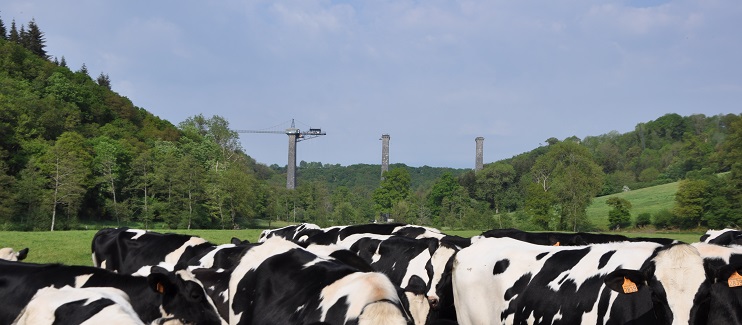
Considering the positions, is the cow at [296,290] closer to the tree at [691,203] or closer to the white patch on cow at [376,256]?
the white patch on cow at [376,256]

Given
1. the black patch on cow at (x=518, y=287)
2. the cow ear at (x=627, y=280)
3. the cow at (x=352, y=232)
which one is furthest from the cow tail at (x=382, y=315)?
the cow at (x=352, y=232)

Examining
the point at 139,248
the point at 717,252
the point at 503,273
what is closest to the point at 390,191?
the point at 139,248

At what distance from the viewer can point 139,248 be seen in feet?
46.9

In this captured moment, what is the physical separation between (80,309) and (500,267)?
546cm

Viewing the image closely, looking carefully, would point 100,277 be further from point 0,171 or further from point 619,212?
point 619,212

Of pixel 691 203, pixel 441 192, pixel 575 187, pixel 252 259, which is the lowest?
pixel 252 259

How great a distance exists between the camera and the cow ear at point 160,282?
658 cm

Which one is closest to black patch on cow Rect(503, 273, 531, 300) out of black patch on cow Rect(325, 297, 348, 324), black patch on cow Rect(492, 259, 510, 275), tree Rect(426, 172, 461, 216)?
black patch on cow Rect(492, 259, 510, 275)

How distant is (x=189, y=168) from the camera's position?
92875mm

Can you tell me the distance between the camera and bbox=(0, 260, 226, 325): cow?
6578 millimetres

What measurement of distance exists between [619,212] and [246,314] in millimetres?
90517

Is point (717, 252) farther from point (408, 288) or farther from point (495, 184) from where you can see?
point (495, 184)

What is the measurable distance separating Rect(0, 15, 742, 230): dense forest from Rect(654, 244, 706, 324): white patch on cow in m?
75.2

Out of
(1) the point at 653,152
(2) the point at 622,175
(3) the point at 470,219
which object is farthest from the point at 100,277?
(1) the point at 653,152
